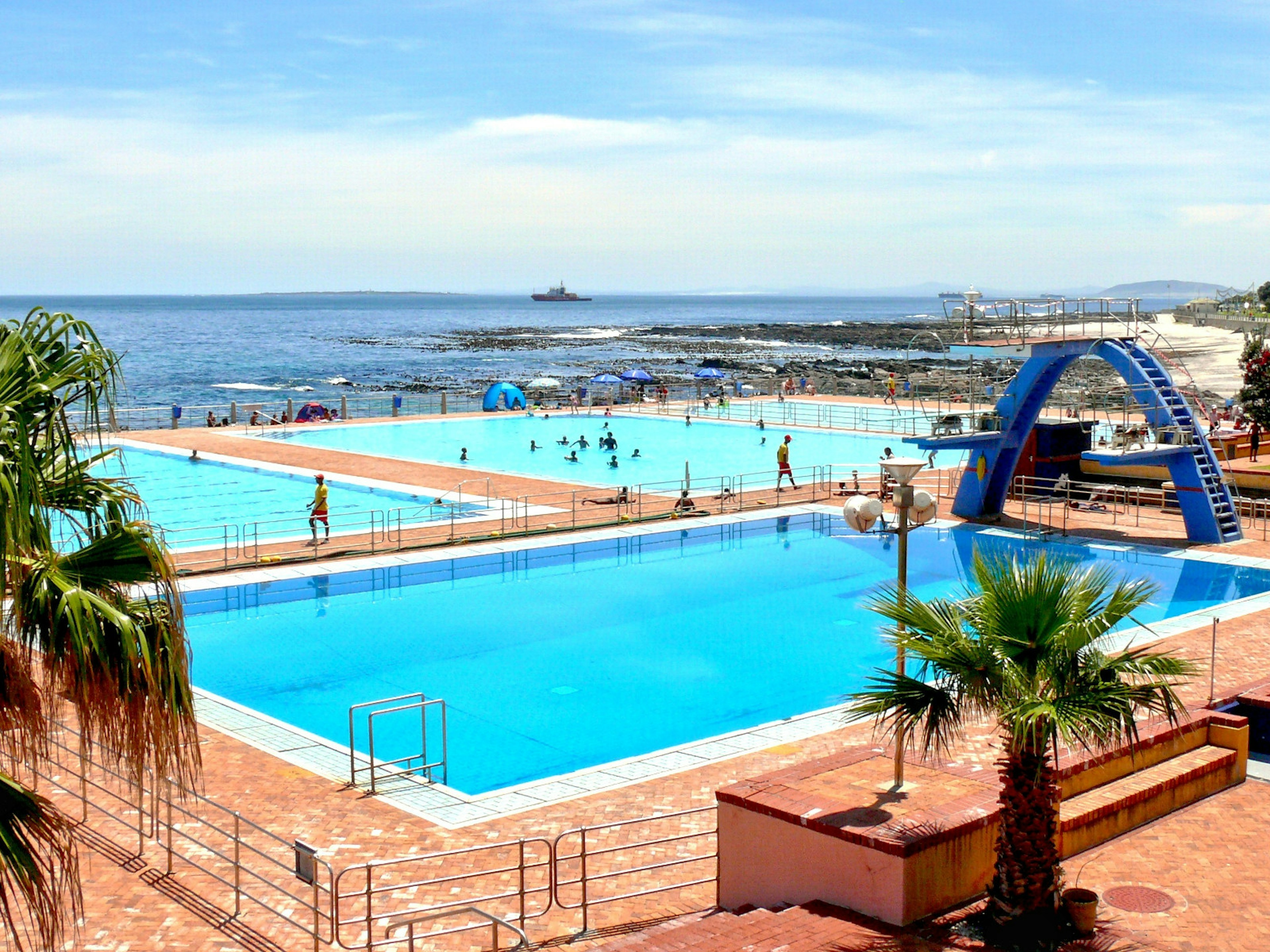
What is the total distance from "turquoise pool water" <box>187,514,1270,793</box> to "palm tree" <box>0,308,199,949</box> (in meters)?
8.72

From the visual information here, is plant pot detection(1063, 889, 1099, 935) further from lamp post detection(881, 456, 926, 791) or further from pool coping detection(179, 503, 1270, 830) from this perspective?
pool coping detection(179, 503, 1270, 830)

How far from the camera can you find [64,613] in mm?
4719

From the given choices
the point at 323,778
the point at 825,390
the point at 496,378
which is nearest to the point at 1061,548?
the point at 323,778

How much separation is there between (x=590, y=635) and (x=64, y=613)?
1519cm

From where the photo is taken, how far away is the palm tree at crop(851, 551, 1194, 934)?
24.4 ft

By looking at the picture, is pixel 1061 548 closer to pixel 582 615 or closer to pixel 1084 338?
pixel 1084 338

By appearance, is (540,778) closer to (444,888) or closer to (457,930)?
(444,888)

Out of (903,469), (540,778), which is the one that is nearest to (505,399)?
(540,778)

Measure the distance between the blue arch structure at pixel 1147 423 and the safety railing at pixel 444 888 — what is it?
1743 centimetres

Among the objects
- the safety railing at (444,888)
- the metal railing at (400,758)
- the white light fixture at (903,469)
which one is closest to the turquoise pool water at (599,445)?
the metal railing at (400,758)

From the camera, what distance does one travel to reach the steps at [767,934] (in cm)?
765

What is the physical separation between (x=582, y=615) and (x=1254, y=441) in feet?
67.5

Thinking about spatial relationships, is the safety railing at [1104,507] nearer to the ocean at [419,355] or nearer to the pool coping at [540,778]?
the pool coping at [540,778]

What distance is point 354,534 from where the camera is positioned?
26.1 metres
